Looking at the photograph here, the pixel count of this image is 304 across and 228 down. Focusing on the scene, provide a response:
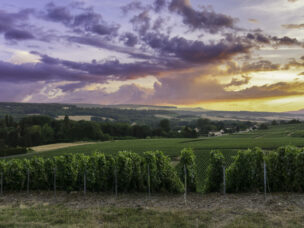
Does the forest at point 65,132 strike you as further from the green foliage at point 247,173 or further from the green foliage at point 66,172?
the green foliage at point 247,173

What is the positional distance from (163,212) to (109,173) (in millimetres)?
6564

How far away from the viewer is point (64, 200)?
16688 mm

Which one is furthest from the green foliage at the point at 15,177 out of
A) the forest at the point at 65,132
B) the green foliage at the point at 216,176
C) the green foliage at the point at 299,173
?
the forest at the point at 65,132

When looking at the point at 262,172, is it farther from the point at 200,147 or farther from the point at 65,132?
the point at 65,132

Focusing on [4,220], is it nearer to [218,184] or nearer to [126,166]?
[126,166]

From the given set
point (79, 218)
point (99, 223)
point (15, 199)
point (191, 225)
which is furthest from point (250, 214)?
point (15, 199)

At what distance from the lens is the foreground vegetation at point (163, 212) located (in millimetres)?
11188

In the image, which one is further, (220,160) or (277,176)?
(220,160)

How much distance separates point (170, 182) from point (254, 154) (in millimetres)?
5675

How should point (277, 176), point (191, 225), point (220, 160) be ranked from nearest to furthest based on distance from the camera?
point (191, 225) < point (277, 176) < point (220, 160)

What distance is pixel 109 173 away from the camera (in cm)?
1823

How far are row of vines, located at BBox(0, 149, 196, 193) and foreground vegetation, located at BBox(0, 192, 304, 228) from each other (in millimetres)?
1182

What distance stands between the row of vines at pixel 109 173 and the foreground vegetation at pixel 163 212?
3.88 feet

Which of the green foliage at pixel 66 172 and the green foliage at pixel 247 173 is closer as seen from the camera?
the green foliage at pixel 247 173
